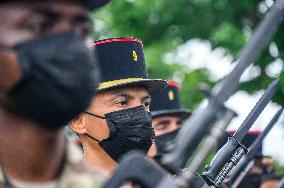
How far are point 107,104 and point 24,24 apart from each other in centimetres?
248

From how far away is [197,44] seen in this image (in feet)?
46.4

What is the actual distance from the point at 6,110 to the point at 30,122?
9 cm

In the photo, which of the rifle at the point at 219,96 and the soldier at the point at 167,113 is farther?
the soldier at the point at 167,113

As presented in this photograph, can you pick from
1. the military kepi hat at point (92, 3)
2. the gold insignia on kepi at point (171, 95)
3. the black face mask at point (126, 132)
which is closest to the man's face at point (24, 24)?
the military kepi hat at point (92, 3)

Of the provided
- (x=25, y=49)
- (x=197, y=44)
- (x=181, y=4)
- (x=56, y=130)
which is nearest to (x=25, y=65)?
(x=25, y=49)

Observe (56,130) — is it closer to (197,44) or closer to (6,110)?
(6,110)

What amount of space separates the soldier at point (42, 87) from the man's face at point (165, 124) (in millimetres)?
5148

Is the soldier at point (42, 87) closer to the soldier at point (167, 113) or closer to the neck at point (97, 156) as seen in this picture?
the neck at point (97, 156)

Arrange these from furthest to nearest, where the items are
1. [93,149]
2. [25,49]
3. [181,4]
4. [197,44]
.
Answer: [197,44]
[181,4]
[93,149]
[25,49]

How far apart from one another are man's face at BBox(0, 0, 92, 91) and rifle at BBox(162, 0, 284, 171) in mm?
547

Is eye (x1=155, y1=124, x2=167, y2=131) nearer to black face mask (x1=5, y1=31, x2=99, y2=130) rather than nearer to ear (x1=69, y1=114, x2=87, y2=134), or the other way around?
ear (x1=69, y1=114, x2=87, y2=134)

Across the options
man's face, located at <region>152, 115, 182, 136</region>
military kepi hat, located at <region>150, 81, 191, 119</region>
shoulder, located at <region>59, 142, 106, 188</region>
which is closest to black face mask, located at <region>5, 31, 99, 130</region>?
shoulder, located at <region>59, 142, 106, 188</region>

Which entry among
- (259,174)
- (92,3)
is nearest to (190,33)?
(259,174)

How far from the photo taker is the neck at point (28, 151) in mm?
3002
